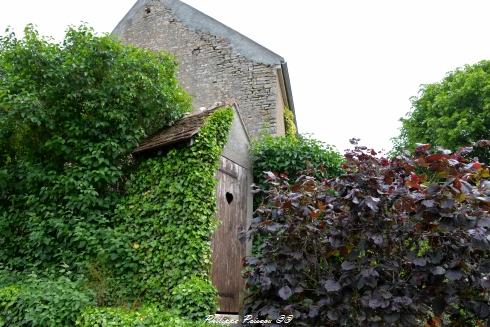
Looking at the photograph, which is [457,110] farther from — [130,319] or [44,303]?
[44,303]

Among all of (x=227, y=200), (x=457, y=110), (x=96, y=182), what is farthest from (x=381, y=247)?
(x=457, y=110)

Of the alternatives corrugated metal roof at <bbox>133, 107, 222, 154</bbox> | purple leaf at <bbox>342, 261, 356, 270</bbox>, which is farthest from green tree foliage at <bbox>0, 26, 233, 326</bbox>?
purple leaf at <bbox>342, 261, 356, 270</bbox>

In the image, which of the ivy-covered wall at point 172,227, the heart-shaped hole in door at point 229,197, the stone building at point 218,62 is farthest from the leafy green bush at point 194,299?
the stone building at point 218,62

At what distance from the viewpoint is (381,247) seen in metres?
4.10

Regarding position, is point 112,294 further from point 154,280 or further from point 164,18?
point 164,18

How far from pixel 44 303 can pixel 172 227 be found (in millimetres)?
1692

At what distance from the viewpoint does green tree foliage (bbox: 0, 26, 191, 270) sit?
255 inches

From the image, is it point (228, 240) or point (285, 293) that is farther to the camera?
point (228, 240)

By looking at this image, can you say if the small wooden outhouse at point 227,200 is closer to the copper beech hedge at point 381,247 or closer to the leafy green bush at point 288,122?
the copper beech hedge at point 381,247

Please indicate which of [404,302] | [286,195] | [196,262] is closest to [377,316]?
[404,302]

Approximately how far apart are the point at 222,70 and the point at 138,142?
21.2 ft

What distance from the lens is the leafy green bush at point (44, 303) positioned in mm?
5129

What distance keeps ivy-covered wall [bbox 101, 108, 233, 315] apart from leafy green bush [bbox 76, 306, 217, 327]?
1.45ft

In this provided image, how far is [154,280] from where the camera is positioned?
19.4 ft
